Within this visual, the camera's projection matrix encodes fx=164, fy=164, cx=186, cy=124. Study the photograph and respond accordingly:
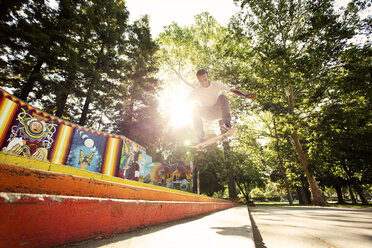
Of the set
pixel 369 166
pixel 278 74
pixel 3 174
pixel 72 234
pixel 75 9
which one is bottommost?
pixel 72 234

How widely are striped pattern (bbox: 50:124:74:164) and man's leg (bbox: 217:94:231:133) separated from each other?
7974mm

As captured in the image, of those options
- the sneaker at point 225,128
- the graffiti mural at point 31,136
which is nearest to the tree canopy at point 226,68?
the graffiti mural at point 31,136

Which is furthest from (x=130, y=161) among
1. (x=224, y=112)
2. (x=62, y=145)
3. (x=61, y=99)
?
(x=224, y=112)

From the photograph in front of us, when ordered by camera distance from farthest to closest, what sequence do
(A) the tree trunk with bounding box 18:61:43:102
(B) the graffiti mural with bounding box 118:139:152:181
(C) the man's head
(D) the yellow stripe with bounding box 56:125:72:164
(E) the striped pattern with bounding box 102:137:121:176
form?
(B) the graffiti mural with bounding box 118:139:152:181
(A) the tree trunk with bounding box 18:61:43:102
(E) the striped pattern with bounding box 102:137:121:176
(D) the yellow stripe with bounding box 56:125:72:164
(C) the man's head

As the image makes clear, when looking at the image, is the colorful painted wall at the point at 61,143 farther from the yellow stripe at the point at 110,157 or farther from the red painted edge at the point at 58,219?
the red painted edge at the point at 58,219

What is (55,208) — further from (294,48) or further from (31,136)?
(294,48)

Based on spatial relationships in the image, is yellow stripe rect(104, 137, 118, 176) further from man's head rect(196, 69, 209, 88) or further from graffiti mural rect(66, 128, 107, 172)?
man's head rect(196, 69, 209, 88)

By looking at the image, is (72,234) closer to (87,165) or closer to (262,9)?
(87,165)

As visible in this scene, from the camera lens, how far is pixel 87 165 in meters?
A: 9.24

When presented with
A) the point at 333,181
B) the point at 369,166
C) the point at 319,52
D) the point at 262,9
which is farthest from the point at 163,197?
the point at 333,181

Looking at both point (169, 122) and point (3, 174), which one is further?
point (169, 122)

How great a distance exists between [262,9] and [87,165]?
48.0ft

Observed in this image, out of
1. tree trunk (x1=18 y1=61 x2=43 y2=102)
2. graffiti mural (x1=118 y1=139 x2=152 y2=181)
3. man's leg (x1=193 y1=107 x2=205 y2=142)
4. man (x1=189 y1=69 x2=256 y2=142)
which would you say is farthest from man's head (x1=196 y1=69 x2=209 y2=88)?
tree trunk (x1=18 y1=61 x2=43 y2=102)

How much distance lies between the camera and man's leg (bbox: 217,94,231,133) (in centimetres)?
426
